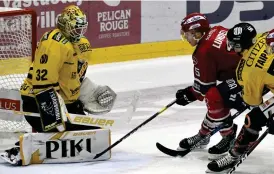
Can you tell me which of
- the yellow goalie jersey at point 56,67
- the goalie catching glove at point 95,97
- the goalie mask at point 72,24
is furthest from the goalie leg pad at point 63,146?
the goalie mask at point 72,24

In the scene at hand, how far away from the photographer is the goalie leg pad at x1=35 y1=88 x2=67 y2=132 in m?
6.00

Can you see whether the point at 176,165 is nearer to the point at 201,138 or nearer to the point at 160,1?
the point at 201,138

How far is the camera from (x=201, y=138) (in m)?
6.45

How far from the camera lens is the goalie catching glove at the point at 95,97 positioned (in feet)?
21.4

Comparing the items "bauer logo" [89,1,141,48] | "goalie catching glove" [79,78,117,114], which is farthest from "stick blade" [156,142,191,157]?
"bauer logo" [89,1,141,48]

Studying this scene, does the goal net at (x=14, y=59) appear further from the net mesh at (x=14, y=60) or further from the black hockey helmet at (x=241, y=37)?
the black hockey helmet at (x=241, y=37)

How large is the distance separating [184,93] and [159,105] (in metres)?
1.45

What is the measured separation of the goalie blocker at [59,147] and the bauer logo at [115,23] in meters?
3.04

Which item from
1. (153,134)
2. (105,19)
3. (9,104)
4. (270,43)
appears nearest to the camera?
(270,43)

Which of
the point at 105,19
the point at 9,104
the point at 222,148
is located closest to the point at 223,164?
the point at 222,148

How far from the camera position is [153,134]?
7.04 meters

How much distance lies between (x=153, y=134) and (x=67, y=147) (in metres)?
1.02

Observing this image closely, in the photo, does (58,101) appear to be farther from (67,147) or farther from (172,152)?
(172,152)

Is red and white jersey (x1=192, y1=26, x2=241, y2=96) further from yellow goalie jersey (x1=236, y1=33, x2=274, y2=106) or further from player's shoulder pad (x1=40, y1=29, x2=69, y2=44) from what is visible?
player's shoulder pad (x1=40, y1=29, x2=69, y2=44)
